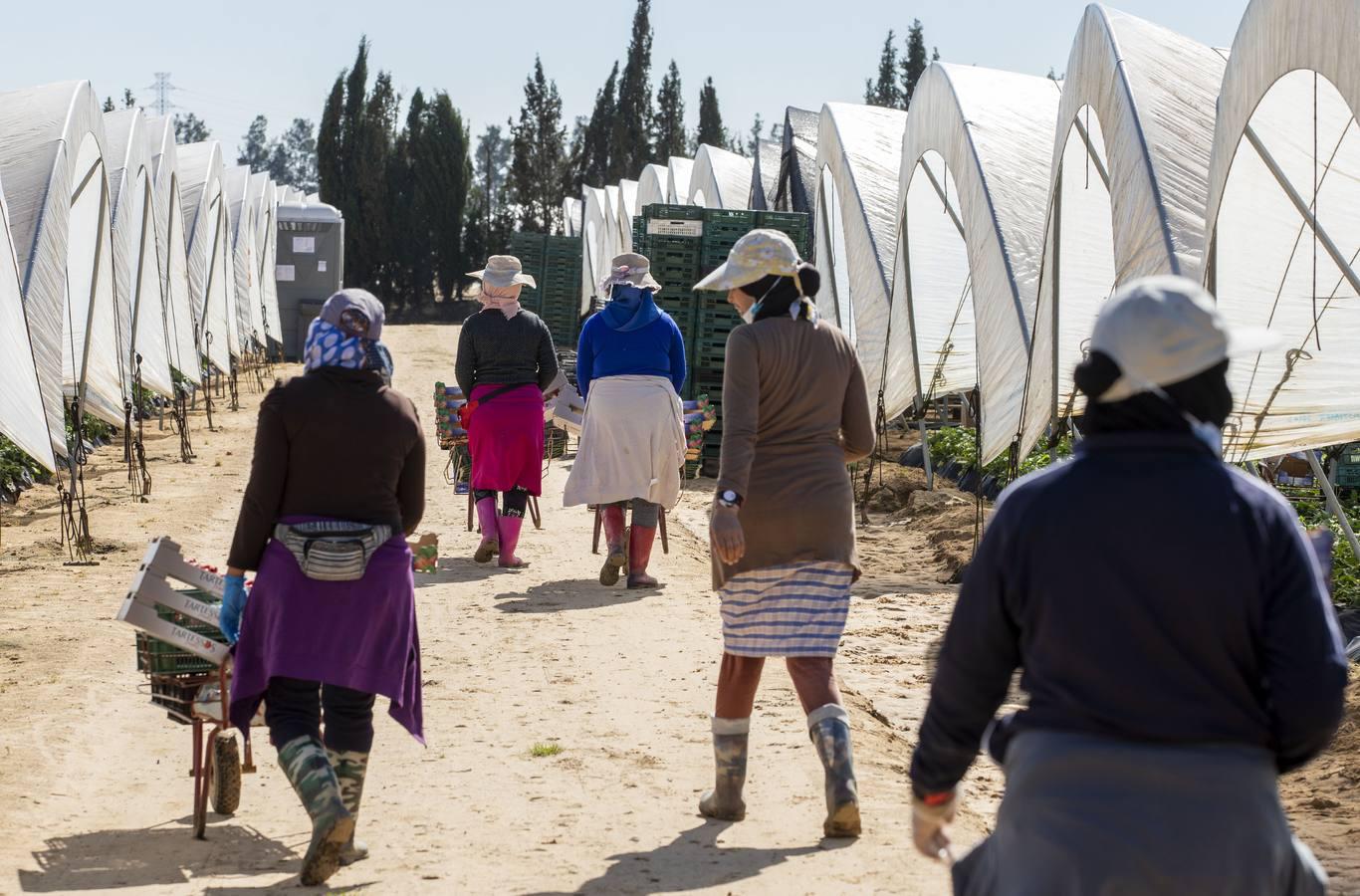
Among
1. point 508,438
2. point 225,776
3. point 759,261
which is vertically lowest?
point 225,776

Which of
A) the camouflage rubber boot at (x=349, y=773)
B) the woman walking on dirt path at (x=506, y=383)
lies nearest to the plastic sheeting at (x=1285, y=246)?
the woman walking on dirt path at (x=506, y=383)

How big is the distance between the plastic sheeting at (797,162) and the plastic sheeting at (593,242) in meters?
10.5

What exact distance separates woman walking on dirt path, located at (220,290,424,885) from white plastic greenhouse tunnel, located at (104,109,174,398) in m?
10.7

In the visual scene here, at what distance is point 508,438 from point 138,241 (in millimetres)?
9576

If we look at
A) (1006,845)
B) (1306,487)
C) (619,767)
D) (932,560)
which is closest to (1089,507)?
(1006,845)

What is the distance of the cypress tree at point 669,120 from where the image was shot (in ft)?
166

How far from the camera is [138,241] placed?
55.7ft

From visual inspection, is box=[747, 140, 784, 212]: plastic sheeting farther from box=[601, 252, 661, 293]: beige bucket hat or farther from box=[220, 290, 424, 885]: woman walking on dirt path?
box=[220, 290, 424, 885]: woman walking on dirt path

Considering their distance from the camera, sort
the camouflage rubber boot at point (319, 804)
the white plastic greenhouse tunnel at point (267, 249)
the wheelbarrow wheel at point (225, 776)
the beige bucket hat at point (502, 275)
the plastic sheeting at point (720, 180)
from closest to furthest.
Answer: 1. the camouflage rubber boot at point (319, 804)
2. the wheelbarrow wheel at point (225, 776)
3. the beige bucket hat at point (502, 275)
4. the plastic sheeting at point (720, 180)
5. the white plastic greenhouse tunnel at point (267, 249)

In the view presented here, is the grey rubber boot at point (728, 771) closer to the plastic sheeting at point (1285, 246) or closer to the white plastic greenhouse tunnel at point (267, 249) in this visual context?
the plastic sheeting at point (1285, 246)

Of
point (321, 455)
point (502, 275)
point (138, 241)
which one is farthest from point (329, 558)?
point (138, 241)

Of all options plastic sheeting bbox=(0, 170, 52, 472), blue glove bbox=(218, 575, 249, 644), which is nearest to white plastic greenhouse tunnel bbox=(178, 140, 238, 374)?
plastic sheeting bbox=(0, 170, 52, 472)

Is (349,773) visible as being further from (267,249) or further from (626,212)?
(267,249)

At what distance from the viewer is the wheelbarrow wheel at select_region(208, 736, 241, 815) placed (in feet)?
15.1
